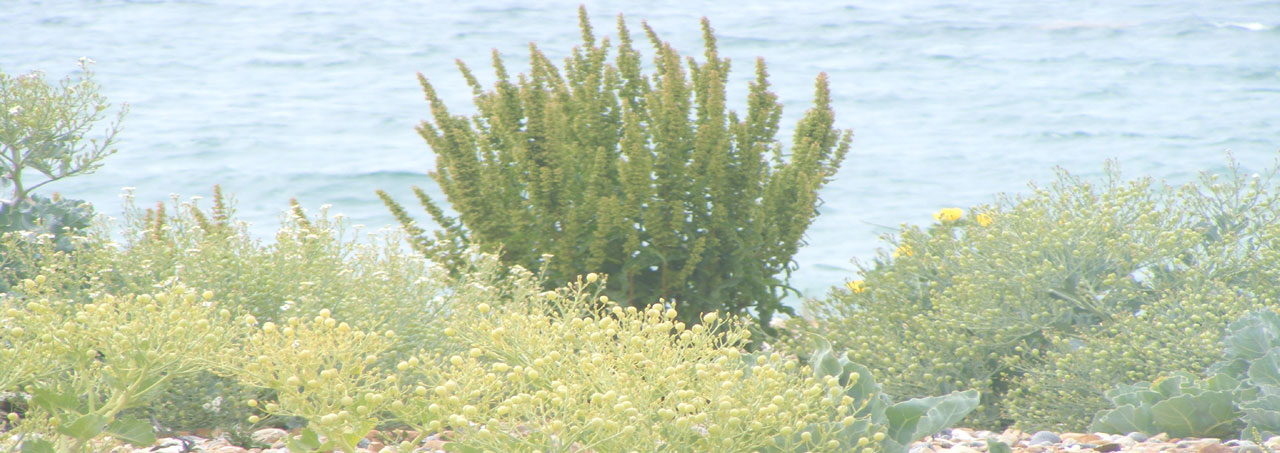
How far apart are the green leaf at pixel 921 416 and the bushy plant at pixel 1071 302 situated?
1.01 m

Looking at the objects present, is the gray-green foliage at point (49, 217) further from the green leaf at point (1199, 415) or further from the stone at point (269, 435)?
the green leaf at point (1199, 415)

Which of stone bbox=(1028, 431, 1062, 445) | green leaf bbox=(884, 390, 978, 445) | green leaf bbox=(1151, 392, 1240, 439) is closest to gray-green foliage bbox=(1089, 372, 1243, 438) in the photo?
green leaf bbox=(1151, 392, 1240, 439)

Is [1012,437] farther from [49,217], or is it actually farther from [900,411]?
[49,217]

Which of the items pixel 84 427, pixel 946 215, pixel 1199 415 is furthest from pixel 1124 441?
pixel 84 427

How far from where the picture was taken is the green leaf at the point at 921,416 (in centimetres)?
222

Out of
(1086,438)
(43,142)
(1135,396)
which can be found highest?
(43,142)

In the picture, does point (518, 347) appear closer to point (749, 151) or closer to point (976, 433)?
point (976, 433)

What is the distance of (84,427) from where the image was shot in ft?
6.51

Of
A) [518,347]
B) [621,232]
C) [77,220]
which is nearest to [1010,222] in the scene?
[621,232]

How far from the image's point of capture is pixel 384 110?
1847 centimetres

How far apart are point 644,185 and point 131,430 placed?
225 cm

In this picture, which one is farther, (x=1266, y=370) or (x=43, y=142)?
(x=43, y=142)

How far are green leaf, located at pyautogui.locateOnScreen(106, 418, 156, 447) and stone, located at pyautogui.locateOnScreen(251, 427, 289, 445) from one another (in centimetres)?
71

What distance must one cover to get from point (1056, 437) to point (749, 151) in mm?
1715
